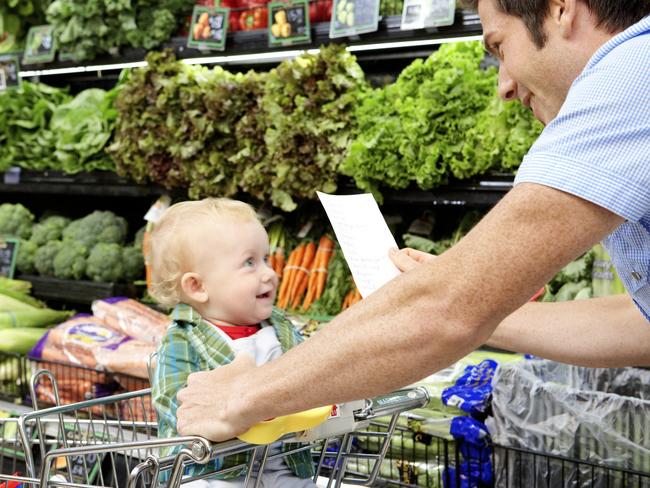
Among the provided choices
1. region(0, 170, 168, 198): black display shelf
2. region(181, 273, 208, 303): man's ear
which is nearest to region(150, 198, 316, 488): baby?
region(181, 273, 208, 303): man's ear

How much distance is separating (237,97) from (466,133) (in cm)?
127

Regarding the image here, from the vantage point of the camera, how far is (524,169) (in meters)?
1.22

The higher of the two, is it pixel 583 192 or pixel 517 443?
pixel 583 192

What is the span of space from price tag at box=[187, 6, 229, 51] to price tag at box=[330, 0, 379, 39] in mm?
636

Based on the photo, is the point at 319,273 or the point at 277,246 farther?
the point at 277,246

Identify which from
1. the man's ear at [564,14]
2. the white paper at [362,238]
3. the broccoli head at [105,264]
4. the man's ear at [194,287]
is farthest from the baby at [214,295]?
the broccoli head at [105,264]

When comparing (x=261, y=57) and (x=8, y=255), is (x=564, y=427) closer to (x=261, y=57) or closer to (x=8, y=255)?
(x=261, y=57)

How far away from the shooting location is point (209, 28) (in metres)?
4.29

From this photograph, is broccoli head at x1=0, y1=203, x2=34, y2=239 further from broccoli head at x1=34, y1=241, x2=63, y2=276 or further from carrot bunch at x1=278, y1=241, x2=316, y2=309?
carrot bunch at x1=278, y1=241, x2=316, y2=309

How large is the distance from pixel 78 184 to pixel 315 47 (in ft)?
5.50

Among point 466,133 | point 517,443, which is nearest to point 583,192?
point 517,443

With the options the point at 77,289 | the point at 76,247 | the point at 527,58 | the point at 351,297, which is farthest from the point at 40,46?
the point at 527,58

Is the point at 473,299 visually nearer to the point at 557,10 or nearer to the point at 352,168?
the point at 557,10

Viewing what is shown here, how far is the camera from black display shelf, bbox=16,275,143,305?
4605mm
